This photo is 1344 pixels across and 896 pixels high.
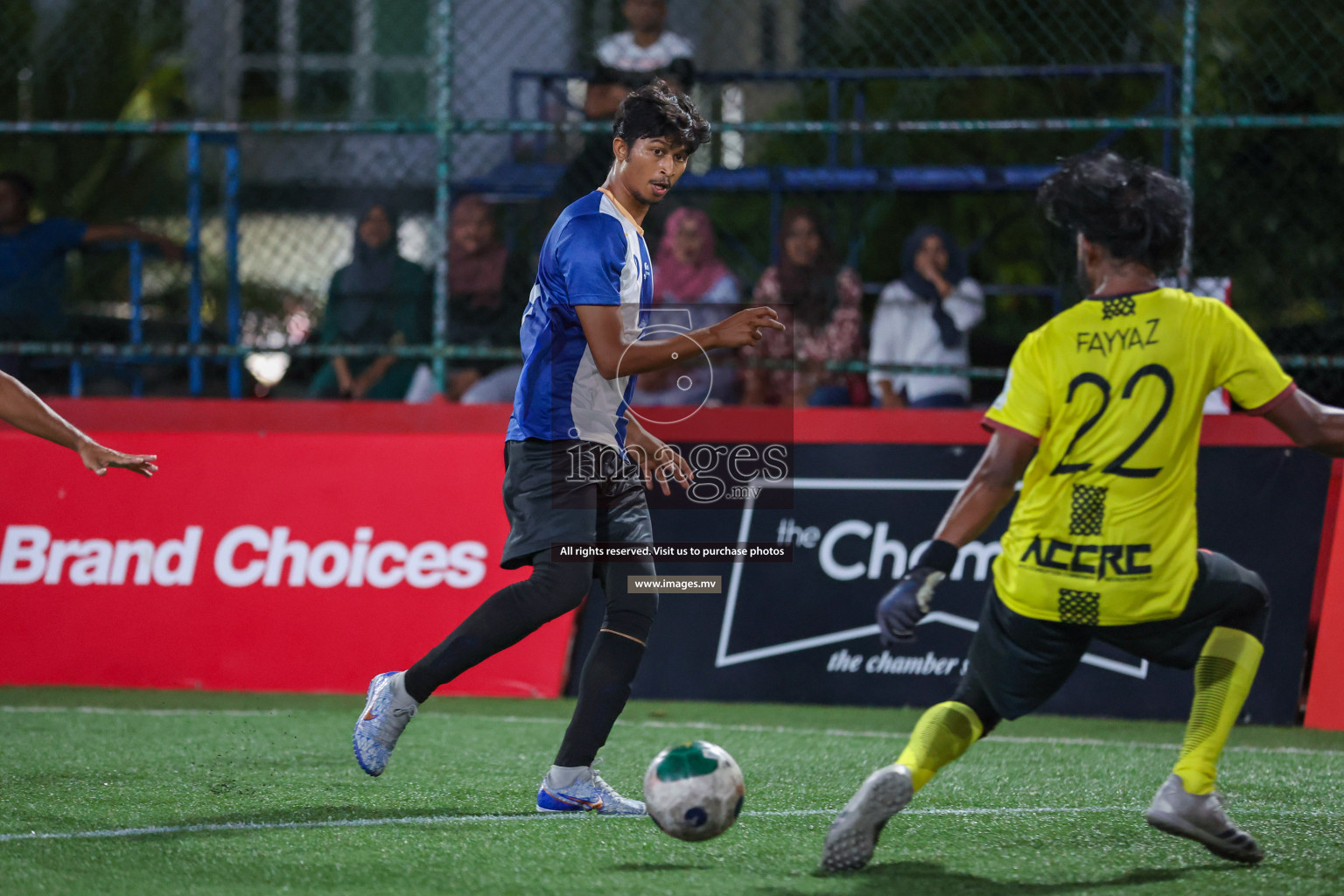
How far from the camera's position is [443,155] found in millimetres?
8164

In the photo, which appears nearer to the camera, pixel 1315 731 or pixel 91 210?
pixel 1315 731

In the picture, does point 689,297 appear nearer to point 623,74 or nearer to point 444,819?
point 623,74

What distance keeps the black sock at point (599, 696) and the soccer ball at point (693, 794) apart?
1.75 ft

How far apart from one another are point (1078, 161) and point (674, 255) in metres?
5.15

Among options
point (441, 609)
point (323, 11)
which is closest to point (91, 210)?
point (323, 11)

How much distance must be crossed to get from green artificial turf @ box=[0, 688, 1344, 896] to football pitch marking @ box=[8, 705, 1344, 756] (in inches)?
1.1

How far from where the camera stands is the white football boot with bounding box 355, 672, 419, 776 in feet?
15.0

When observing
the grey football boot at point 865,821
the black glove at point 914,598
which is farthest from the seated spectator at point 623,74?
the grey football boot at point 865,821

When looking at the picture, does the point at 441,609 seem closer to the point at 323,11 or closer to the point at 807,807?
the point at 807,807

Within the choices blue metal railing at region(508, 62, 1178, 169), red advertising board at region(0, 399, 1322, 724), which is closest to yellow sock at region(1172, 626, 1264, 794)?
red advertising board at region(0, 399, 1322, 724)

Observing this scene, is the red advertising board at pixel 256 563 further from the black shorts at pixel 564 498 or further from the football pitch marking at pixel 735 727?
the black shorts at pixel 564 498

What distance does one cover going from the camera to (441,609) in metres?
7.26

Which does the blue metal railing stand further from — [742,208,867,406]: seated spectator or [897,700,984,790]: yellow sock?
[897,700,984,790]: yellow sock

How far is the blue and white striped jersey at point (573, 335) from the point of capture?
441 cm
